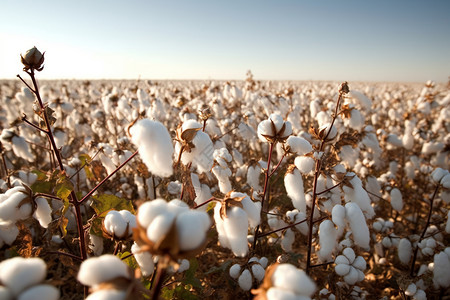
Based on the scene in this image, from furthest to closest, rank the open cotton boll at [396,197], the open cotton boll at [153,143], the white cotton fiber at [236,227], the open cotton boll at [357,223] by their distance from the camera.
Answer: the open cotton boll at [396,197] < the open cotton boll at [357,223] < the white cotton fiber at [236,227] < the open cotton boll at [153,143]

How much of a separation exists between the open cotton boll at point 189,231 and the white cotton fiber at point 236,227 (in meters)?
0.47

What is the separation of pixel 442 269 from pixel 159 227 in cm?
259

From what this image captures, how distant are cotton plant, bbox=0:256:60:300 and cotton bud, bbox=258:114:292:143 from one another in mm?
1291

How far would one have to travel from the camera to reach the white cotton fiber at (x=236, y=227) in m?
1.22

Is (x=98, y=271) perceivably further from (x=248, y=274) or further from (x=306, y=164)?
(x=306, y=164)

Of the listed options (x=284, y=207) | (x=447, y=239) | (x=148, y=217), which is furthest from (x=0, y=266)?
(x=447, y=239)

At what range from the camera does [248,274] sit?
6.00 feet

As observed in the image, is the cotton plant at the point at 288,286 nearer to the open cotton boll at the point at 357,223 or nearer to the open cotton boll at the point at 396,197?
the open cotton boll at the point at 357,223

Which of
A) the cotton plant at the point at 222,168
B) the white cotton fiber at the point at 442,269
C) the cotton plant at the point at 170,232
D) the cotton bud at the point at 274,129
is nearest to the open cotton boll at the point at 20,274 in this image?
the cotton plant at the point at 170,232

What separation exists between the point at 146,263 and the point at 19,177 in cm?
217

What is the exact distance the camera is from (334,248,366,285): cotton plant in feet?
6.04

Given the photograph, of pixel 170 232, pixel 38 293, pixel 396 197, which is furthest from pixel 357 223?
pixel 396 197

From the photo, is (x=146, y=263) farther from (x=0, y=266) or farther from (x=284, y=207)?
(x=284, y=207)

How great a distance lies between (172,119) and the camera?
8273 millimetres
